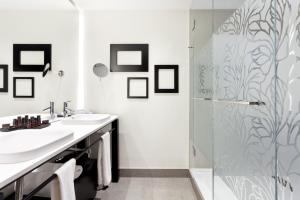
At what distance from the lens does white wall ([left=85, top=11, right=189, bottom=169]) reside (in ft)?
10.2

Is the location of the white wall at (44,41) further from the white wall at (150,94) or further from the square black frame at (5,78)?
the white wall at (150,94)

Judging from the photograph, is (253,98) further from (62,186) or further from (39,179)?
(39,179)

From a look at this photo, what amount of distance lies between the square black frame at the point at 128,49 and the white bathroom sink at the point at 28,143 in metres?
1.76

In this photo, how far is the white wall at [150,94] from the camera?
3.12 meters

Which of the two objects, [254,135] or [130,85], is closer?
[254,135]

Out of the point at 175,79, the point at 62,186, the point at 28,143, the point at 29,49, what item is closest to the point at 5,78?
the point at 29,49

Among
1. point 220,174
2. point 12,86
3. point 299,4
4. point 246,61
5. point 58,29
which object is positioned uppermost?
point 58,29

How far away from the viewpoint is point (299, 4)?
30.3 inches

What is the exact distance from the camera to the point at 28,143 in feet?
4.64

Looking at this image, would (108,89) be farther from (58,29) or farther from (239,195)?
(239,195)

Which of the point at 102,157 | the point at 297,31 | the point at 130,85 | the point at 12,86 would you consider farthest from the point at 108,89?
the point at 297,31

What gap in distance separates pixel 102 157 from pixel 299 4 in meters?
1.85

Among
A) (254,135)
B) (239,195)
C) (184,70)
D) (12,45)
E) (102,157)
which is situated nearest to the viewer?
(254,135)

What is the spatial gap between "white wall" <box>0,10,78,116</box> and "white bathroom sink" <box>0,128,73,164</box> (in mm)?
272
